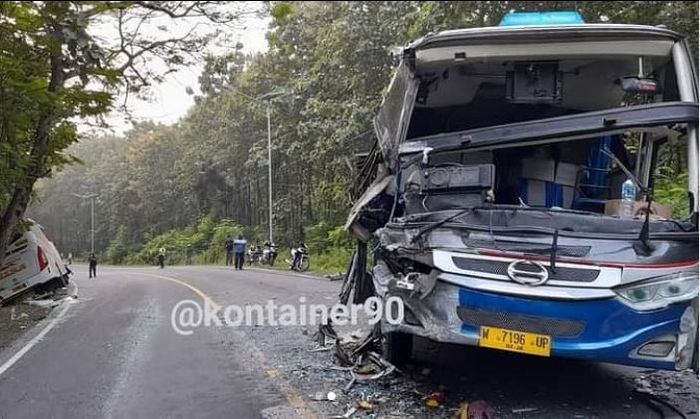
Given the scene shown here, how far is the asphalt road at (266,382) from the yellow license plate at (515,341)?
0.53 metres

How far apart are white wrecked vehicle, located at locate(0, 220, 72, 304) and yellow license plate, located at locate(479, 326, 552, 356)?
13.5m

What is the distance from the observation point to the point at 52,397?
18.9 ft

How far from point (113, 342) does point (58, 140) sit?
586 cm

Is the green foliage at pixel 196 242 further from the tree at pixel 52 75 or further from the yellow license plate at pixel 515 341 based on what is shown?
the yellow license plate at pixel 515 341

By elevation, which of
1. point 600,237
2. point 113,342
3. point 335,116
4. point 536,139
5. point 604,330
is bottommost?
point 113,342

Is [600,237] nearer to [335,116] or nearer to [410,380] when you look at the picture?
[410,380]

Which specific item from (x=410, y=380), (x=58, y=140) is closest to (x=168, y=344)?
(x=410, y=380)

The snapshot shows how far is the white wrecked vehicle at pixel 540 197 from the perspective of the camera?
14.2ft

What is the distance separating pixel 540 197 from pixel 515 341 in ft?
8.00

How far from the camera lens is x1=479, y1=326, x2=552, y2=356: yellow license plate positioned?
4.42 meters

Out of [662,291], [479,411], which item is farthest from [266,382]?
[662,291]

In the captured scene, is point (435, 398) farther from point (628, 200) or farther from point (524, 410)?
point (628, 200)

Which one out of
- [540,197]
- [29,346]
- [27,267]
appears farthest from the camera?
[27,267]

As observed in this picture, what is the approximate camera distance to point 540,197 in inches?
259
